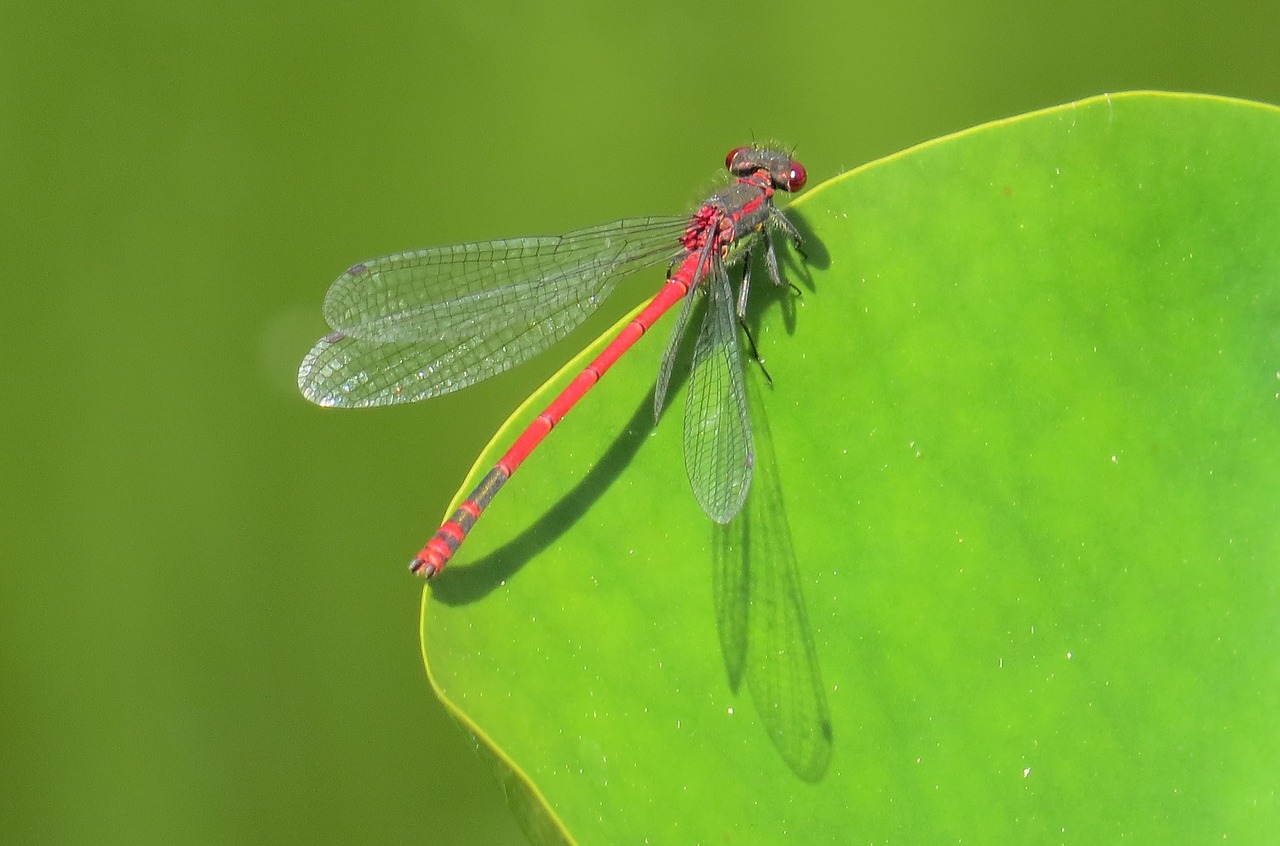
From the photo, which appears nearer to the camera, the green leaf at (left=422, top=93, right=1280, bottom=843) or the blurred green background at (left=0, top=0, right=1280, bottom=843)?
the green leaf at (left=422, top=93, right=1280, bottom=843)

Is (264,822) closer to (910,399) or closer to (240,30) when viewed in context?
(910,399)

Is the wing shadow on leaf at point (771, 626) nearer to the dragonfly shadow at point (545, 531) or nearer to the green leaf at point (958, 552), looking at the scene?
the green leaf at point (958, 552)

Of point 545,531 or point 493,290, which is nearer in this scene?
point 545,531

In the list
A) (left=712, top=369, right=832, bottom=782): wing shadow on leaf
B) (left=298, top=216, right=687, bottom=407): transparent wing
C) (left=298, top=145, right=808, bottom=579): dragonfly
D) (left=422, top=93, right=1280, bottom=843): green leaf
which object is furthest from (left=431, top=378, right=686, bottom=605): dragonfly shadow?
(left=298, top=216, right=687, bottom=407): transparent wing

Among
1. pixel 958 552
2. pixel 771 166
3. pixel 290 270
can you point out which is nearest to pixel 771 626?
pixel 958 552

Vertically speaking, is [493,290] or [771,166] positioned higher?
[771,166]

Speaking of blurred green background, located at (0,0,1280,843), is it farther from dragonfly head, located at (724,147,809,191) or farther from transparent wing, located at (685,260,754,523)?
transparent wing, located at (685,260,754,523)

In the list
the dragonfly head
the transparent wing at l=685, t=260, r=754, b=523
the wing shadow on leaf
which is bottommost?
the wing shadow on leaf

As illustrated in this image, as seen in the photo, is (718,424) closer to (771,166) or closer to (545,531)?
(545,531)
